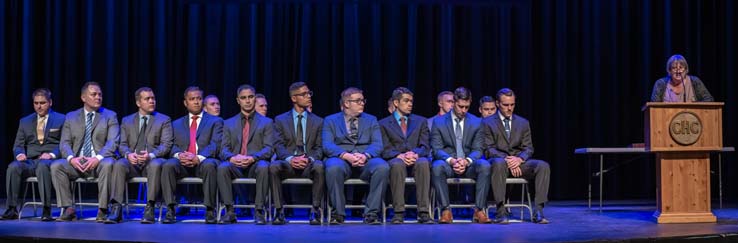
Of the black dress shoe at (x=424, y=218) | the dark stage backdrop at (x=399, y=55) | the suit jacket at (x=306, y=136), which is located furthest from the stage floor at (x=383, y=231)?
the dark stage backdrop at (x=399, y=55)

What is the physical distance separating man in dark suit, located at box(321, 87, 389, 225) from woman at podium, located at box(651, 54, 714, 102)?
2576 mm

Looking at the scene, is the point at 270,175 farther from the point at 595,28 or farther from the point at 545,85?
the point at 595,28

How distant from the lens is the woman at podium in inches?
295

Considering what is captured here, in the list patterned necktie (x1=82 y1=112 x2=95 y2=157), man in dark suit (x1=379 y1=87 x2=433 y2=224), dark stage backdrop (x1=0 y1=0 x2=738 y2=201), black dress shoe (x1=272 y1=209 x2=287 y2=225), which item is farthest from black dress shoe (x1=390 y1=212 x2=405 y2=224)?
dark stage backdrop (x1=0 y1=0 x2=738 y2=201)

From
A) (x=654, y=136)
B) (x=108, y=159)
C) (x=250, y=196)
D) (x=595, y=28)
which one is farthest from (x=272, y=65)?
(x=654, y=136)

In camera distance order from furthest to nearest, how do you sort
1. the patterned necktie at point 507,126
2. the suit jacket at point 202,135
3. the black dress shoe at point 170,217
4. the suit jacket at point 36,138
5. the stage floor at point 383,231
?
the suit jacket at point 36,138
the suit jacket at point 202,135
the patterned necktie at point 507,126
the black dress shoe at point 170,217
the stage floor at point 383,231

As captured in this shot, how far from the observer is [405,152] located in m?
7.40

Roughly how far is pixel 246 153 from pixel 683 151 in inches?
143

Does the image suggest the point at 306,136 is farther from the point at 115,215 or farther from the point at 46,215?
the point at 46,215

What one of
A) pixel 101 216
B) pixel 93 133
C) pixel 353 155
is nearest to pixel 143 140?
pixel 93 133

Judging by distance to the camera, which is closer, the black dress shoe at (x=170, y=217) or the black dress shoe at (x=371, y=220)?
the black dress shoe at (x=371, y=220)

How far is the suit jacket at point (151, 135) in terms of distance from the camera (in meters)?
7.56

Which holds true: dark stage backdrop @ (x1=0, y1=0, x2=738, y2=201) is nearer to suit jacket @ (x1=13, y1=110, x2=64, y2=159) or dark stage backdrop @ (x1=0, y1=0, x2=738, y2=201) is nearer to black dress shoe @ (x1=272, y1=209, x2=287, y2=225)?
suit jacket @ (x1=13, y1=110, x2=64, y2=159)

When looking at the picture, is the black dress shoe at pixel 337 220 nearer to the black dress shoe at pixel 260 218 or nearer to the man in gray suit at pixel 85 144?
the black dress shoe at pixel 260 218
